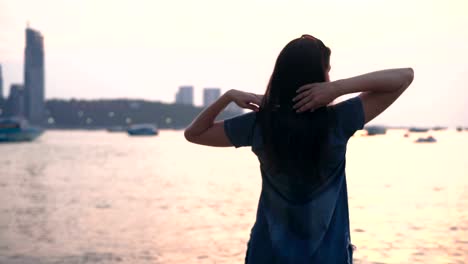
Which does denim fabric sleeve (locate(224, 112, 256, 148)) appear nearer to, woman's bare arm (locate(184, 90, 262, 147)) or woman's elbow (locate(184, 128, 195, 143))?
woman's bare arm (locate(184, 90, 262, 147))

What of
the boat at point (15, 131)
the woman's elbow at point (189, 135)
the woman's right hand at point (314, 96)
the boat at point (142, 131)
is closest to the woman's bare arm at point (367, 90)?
the woman's right hand at point (314, 96)

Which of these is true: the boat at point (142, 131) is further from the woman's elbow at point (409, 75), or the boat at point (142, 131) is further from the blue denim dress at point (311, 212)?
the woman's elbow at point (409, 75)

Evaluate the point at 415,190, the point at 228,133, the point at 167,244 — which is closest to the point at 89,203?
the point at 167,244

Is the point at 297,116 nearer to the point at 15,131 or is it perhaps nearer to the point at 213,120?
the point at 213,120

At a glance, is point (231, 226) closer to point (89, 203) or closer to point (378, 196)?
point (89, 203)

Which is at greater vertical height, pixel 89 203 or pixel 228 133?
pixel 228 133

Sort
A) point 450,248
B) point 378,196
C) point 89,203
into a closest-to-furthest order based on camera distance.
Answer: point 450,248
point 89,203
point 378,196

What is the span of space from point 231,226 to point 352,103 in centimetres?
1121

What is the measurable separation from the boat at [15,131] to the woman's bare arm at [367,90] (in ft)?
Result: 274

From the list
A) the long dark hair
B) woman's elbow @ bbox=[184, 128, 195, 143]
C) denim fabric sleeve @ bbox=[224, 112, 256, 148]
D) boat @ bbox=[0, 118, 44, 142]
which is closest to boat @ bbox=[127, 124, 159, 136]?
boat @ bbox=[0, 118, 44, 142]

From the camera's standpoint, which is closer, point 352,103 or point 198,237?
point 352,103

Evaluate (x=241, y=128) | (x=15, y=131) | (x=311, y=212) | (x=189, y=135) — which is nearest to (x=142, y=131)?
(x=15, y=131)

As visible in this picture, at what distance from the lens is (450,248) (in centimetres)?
1033

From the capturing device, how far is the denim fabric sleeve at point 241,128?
91.4 inches
